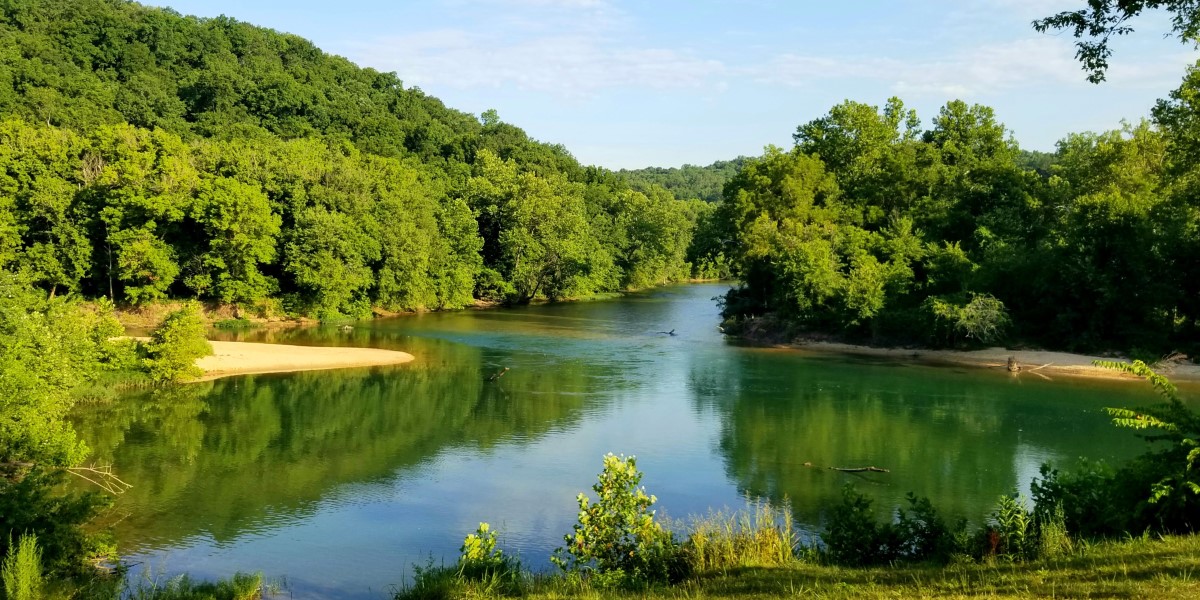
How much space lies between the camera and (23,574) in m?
9.63

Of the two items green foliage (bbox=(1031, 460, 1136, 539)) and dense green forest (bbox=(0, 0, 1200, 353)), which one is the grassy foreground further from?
dense green forest (bbox=(0, 0, 1200, 353))

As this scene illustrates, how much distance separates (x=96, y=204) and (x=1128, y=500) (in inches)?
1977

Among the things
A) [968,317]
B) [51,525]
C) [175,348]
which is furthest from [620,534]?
[968,317]

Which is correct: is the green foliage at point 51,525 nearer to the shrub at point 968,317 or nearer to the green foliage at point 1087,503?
the green foliage at point 1087,503

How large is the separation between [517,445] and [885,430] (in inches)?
432

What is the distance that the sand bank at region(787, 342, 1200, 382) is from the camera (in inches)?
1344

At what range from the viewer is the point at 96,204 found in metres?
45.8

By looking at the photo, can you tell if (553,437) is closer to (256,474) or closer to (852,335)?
(256,474)

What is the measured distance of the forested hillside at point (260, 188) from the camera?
45531 mm

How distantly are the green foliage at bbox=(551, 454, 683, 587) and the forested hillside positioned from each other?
135 ft

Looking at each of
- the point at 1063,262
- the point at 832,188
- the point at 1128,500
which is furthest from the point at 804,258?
the point at 1128,500

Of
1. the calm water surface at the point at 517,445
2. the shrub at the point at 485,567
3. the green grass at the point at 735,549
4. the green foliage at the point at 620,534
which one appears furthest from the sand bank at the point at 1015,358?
the shrub at the point at 485,567

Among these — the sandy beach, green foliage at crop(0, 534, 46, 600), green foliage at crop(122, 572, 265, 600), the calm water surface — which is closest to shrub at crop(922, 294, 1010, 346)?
the calm water surface

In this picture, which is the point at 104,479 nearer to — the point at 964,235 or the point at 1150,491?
the point at 1150,491
